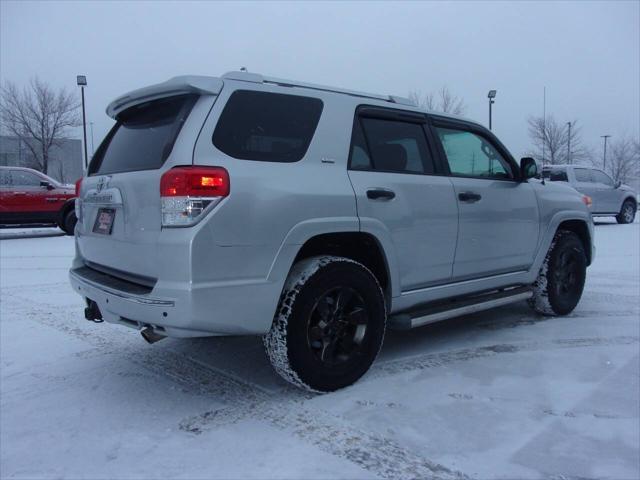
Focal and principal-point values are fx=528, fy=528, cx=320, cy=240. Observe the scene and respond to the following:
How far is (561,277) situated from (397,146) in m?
2.47

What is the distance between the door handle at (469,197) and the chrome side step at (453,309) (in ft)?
2.53

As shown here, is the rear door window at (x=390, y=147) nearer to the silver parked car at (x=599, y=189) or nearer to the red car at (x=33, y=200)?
the red car at (x=33, y=200)

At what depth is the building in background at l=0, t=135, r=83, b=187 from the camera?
3678 cm

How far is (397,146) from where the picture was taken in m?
3.65

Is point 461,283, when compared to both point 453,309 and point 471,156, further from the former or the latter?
point 471,156

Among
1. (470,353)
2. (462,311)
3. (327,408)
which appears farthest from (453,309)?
(327,408)

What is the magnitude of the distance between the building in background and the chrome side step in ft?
120

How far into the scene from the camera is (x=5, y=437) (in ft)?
8.68

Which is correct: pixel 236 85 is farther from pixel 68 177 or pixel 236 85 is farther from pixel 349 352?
pixel 68 177

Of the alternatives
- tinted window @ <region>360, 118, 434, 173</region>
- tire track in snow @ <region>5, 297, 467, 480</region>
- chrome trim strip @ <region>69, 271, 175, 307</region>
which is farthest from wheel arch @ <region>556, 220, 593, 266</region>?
chrome trim strip @ <region>69, 271, 175, 307</region>

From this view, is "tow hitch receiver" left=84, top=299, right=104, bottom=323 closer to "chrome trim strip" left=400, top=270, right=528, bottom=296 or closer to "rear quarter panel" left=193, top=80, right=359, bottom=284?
"rear quarter panel" left=193, top=80, right=359, bottom=284

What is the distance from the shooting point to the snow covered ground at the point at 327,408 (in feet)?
7.82

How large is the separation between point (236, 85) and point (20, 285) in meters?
4.99

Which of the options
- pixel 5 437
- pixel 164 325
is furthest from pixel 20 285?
pixel 164 325
